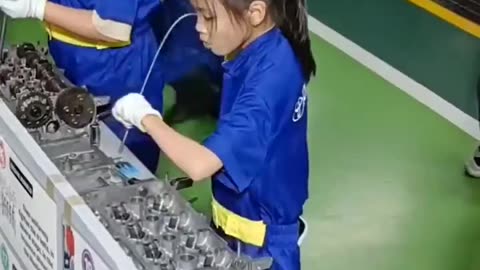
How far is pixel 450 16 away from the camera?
157 inches

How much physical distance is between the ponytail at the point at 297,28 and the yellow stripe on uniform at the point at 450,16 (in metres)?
2.01

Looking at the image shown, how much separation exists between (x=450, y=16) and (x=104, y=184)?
7.57 ft

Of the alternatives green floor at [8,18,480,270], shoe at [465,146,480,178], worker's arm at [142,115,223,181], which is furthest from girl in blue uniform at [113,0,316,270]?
shoe at [465,146,480,178]

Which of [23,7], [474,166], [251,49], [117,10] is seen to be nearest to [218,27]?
[251,49]

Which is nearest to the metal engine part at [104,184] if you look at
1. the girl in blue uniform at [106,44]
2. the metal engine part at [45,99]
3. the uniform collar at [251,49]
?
the metal engine part at [45,99]

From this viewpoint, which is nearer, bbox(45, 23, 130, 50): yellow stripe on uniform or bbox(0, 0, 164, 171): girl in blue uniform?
bbox(0, 0, 164, 171): girl in blue uniform

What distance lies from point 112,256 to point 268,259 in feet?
1.03

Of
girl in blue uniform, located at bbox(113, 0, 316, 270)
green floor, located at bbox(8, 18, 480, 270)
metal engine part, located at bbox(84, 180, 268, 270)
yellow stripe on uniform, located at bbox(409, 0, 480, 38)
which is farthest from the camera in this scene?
yellow stripe on uniform, located at bbox(409, 0, 480, 38)

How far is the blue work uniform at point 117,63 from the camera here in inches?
99.0

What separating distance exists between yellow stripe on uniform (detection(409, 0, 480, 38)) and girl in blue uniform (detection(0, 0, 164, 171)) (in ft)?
5.36

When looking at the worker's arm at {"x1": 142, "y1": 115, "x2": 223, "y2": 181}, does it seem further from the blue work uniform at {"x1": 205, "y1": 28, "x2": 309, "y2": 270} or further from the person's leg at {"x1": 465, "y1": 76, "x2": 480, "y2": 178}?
the person's leg at {"x1": 465, "y1": 76, "x2": 480, "y2": 178}

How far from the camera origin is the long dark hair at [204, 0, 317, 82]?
2.00 meters

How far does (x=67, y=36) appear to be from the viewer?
8.25ft

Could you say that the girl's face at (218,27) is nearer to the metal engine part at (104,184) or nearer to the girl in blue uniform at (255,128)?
the girl in blue uniform at (255,128)
